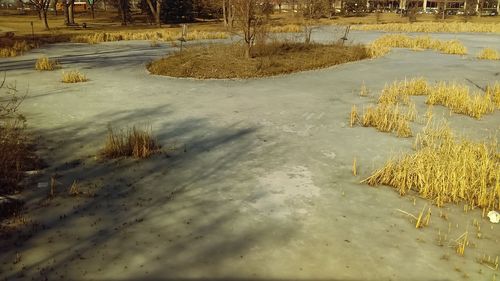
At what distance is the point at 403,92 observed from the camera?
14234 mm

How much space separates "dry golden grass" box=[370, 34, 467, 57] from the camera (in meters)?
25.8

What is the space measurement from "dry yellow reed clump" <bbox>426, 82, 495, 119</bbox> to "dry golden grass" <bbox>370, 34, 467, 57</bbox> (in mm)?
11511

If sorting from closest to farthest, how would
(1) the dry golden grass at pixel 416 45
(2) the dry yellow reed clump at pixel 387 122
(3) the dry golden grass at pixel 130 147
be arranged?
(3) the dry golden grass at pixel 130 147 → (2) the dry yellow reed clump at pixel 387 122 → (1) the dry golden grass at pixel 416 45

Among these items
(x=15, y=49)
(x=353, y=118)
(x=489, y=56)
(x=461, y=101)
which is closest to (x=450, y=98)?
(x=461, y=101)

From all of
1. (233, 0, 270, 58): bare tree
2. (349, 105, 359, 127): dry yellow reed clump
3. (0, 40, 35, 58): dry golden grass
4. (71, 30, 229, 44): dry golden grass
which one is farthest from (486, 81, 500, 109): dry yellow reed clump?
(0, 40, 35, 58): dry golden grass

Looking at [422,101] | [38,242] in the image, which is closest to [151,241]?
[38,242]

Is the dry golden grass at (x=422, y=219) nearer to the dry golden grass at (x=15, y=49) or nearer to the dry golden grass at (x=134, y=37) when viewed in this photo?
the dry golden grass at (x=15, y=49)

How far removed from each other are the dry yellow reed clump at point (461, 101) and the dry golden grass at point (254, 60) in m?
7.05

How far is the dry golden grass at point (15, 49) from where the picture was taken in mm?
24044

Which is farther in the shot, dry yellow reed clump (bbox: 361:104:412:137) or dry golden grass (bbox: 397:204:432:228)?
dry yellow reed clump (bbox: 361:104:412:137)

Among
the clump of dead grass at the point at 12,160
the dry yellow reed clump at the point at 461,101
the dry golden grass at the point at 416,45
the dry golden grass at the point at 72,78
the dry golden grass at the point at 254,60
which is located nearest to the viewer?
the clump of dead grass at the point at 12,160

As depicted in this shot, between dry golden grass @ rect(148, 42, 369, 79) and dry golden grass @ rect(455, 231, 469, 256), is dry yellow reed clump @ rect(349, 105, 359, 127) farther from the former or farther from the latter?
dry golden grass @ rect(148, 42, 369, 79)

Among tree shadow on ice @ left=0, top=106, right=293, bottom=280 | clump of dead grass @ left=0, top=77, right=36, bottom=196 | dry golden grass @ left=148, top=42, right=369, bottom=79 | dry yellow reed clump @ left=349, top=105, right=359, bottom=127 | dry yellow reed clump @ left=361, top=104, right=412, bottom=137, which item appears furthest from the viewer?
dry golden grass @ left=148, top=42, right=369, bottom=79

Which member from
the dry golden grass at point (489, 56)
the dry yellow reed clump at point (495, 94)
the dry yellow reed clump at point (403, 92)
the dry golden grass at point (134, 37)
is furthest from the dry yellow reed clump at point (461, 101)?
the dry golden grass at point (134, 37)
